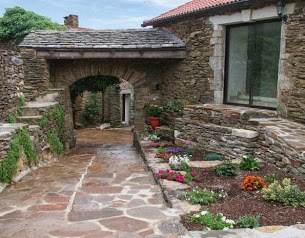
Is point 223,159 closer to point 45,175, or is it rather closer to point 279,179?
point 279,179

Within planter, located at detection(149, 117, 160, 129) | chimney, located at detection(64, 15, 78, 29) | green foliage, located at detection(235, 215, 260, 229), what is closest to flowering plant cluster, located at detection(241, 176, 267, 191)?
green foliage, located at detection(235, 215, 260, 229)

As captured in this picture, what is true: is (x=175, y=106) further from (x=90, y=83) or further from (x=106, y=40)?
(x=90, y=83)

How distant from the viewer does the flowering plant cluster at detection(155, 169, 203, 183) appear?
5355 mm

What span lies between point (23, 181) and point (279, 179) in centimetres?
434

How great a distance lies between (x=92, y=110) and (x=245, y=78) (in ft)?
44.0

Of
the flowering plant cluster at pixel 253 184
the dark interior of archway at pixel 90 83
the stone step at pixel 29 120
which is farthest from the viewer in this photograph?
the dark interior of archway at pixel 90 83

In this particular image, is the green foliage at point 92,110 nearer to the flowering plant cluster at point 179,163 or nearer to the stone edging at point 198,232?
the stone edging at point 198,232

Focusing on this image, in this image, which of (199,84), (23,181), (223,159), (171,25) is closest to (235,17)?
(199,84)

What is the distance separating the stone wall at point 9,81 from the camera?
714cm

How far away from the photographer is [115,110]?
21578 mm

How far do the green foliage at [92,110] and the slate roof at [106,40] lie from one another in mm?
9390

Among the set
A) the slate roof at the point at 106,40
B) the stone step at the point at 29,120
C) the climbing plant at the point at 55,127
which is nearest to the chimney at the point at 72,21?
the slate roof at the point at 106,40

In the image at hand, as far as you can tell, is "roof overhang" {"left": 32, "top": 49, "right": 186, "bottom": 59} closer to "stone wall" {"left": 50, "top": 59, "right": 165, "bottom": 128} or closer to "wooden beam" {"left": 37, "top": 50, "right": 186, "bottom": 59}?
"wooden beam" {"left": 37, "top": 50, "right": 186, "bottom": 59}

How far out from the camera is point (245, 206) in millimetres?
4270
